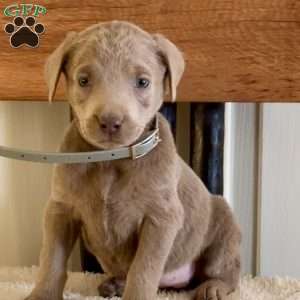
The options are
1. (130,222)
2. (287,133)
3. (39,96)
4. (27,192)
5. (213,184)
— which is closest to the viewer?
(130,222)

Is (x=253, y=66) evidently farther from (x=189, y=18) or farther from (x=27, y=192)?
(x=27, y=192)

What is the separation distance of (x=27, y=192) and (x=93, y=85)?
2.98 ft

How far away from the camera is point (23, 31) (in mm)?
1448

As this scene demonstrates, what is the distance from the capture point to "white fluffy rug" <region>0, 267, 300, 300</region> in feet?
4.29

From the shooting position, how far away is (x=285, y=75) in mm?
1343

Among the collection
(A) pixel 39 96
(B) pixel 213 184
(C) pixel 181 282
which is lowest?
(C) pixel 181 282

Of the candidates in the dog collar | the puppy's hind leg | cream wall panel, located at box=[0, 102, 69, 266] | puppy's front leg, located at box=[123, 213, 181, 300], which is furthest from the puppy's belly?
cream wall panel, located at box=[0, 102, 69, 266]

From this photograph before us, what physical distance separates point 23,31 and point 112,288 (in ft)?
2.12

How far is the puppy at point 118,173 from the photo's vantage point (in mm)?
992

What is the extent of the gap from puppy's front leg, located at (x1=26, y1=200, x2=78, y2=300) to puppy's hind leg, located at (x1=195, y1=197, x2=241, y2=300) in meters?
0.33

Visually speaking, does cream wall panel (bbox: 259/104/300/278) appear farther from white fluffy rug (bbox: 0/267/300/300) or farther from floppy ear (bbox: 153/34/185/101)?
floppy ear (bbox: 153/34/185/101)

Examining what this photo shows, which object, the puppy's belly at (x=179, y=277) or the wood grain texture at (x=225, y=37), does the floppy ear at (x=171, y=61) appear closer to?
the wood grain texture at (x=225, y=37)

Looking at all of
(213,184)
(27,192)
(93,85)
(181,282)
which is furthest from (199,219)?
(27,192)

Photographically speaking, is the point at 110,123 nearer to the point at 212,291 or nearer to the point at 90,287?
the point at 212,291
